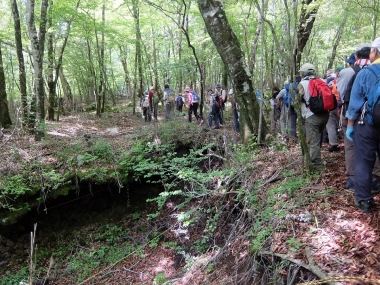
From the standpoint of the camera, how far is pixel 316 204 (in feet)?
12.0

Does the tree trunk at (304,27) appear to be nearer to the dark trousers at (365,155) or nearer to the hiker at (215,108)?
the hiker at (215,108)

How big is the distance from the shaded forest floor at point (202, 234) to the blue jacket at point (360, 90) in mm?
1192

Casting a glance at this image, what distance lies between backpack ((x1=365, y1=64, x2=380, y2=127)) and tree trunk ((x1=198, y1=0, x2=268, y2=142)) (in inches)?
A: 142

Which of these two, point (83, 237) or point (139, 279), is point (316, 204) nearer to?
point (139, 279)

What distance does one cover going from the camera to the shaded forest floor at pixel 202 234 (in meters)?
2.79

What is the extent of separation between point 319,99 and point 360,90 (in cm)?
125

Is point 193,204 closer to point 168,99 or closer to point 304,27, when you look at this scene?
point 168,99

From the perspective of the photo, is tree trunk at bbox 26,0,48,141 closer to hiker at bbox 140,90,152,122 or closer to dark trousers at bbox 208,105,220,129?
dark trousers at bbox 208,105,220,129

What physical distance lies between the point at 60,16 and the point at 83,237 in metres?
9.65

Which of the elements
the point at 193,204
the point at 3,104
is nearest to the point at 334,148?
the point at 193,204

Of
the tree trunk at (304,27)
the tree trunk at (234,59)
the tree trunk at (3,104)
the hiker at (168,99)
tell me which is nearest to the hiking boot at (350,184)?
the tree trunk at (234,59)

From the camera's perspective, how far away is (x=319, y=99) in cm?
436

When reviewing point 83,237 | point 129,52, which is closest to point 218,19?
point 83,237

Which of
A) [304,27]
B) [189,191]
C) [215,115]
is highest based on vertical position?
[304,27]
